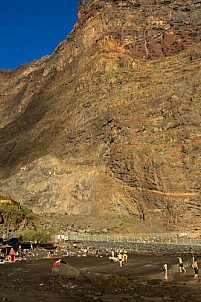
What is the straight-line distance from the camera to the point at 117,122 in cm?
7681

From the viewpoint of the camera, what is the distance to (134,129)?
7269 centimetres

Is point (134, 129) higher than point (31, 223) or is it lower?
higher

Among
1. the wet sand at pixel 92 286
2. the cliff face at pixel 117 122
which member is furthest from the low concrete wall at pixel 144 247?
the wet sand at pixel 92 286

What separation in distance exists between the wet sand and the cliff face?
105 ft

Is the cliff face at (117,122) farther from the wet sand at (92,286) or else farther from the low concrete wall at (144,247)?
the wet sand at (92,286)

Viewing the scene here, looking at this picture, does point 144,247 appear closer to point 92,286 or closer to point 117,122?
point 92,286

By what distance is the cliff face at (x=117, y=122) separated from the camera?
6231cm

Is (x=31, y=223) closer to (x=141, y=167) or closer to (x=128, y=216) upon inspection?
(x=128, y=216)

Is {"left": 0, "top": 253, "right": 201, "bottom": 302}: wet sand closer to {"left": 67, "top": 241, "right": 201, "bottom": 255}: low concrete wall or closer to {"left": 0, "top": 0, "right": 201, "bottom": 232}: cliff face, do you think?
{"left": 67, "top": 241, "right": 201, "bottom": 255}: low concrete wall

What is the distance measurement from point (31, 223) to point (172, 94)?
4414cm

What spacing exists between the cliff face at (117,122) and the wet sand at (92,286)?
32.0 metres

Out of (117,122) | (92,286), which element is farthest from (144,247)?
(117,122)

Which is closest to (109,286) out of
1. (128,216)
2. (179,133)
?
(128,216)

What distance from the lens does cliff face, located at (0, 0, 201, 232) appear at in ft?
204
